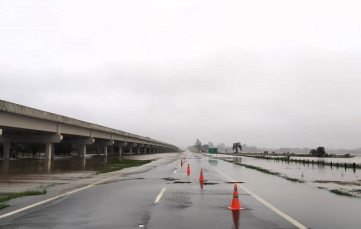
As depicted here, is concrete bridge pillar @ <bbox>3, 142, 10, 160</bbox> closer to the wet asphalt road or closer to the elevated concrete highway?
the elevated concrete highway

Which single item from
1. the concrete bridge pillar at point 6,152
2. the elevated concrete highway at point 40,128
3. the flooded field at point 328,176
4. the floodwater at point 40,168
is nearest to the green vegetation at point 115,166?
the floodwater at point 40,168

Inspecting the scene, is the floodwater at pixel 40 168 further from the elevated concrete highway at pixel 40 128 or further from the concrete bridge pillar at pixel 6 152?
the concrete bridge pillar at pixel 6 152

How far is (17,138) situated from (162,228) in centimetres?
5114

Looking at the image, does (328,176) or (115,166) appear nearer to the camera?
(328,176)

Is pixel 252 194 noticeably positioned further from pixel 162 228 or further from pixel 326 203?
pixel 162 228

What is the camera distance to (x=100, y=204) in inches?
419

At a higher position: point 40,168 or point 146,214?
point 146,214

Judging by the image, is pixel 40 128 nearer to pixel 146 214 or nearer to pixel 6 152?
pixel 6 152

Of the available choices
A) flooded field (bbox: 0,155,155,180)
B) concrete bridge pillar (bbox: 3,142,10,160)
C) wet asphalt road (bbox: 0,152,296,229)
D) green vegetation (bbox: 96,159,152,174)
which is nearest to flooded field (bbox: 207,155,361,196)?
wet asphalt road (bbox: 0,152,296,229)

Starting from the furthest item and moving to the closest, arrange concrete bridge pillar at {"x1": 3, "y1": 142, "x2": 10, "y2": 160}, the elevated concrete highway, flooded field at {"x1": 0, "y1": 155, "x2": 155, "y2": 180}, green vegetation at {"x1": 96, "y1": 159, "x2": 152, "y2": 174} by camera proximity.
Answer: concrete bridge pillar at {"x1": 3, "y1": 142, "x2": 10, "y2": 160} < the elevated concrete highway < green vegetation at {"x1": 96, "y1": 159, "x2": 152, "y2": 174} < flooded field at {"x1": 0, "y1": 155, "x2": 155, "y2": 180}

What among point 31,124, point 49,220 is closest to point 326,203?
point 49,220

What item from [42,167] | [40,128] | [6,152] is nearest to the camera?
[42,167]

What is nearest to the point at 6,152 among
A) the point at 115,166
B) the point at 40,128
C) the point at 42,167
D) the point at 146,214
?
the point at 40,128

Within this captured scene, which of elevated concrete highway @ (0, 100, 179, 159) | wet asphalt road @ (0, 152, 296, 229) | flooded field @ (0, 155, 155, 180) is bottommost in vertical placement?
flooded field @ (0, 155, 155, 180)
